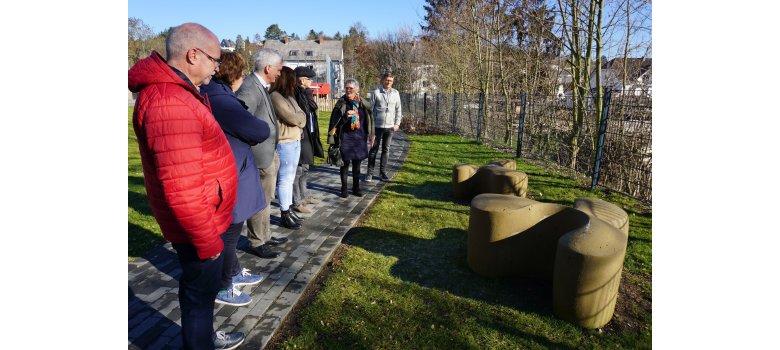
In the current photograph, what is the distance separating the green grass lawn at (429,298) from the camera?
9.65 feet

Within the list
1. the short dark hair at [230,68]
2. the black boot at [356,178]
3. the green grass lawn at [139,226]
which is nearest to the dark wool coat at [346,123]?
the black boot at [356,178]

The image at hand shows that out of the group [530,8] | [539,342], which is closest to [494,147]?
[530,8]

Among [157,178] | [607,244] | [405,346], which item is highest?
[157,178]

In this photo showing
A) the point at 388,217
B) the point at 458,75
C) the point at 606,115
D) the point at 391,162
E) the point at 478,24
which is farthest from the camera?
the point at 458,75

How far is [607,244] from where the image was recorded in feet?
9.67

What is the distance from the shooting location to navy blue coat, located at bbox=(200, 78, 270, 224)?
2615 mm

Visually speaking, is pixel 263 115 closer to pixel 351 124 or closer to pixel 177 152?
pixel 177 152

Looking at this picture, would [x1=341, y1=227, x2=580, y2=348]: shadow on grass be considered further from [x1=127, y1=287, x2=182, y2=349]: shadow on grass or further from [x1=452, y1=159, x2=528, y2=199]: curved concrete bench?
[x1=452, y1=159, x2=528, y2=199]: curved concrete bench

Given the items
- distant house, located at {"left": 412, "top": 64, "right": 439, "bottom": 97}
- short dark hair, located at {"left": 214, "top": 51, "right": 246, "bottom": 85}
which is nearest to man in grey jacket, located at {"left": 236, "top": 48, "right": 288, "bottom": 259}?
short dark hair, located at {"left": 214, "top": 51, "right": 246, "bottom": 85}

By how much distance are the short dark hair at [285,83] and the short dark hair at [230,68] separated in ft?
3.59

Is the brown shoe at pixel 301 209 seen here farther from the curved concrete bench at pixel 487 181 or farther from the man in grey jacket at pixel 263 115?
the curved concrete bench at pixel 487 181

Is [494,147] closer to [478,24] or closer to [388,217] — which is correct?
[478,24]

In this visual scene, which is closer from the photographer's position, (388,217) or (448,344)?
Result: (448,344)

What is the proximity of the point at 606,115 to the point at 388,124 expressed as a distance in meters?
3.64
